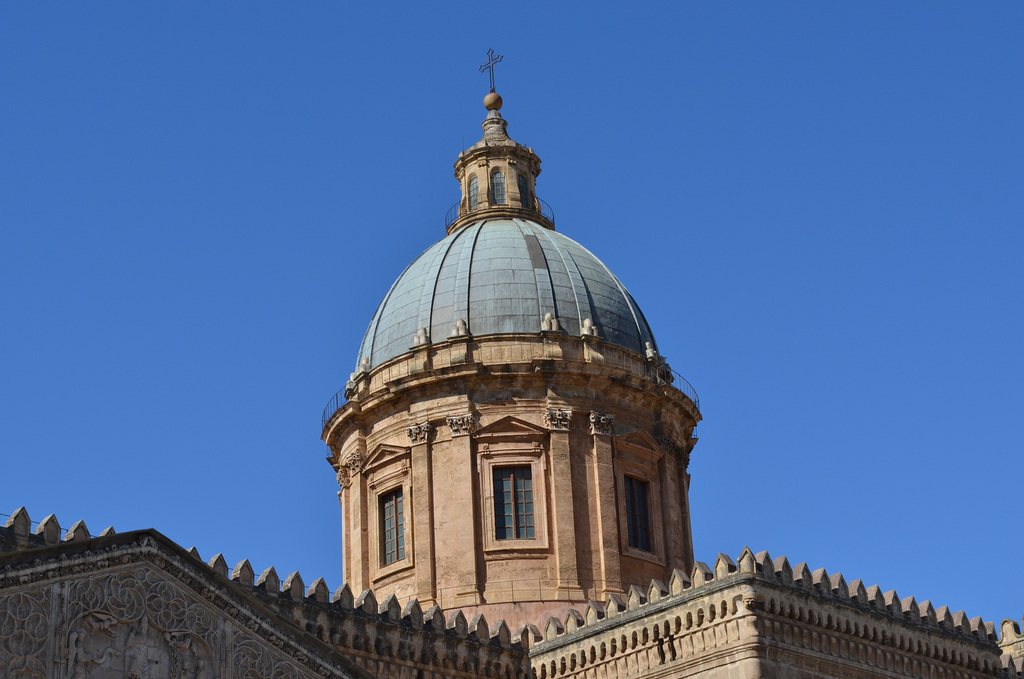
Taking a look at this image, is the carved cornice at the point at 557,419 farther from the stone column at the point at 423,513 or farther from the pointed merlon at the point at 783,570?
the pointed merlon at the point at 783,570

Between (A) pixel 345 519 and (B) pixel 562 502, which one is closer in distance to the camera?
(B) pixel 562 502

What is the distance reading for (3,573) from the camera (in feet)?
63.7

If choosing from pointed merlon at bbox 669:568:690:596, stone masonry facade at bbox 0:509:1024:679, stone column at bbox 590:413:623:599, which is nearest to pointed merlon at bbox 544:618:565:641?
stone masonry facade at bbox 0:509:1024:679

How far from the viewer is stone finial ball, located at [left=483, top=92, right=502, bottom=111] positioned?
4784cm

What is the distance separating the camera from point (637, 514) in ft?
133

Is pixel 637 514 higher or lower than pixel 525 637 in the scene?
higher

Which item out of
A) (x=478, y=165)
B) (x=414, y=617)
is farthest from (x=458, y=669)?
(x=478, y=165)

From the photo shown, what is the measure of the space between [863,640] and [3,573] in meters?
18.7

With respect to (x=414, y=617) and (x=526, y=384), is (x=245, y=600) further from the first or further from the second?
(x=526, y=384)

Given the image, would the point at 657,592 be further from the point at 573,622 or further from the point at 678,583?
the point at 573,622

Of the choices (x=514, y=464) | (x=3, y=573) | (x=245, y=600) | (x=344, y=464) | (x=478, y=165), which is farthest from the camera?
(x=478, y=165)

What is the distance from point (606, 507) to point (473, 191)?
11394mm

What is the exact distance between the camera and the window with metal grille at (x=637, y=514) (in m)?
40.3

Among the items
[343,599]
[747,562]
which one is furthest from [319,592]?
[747,562]
